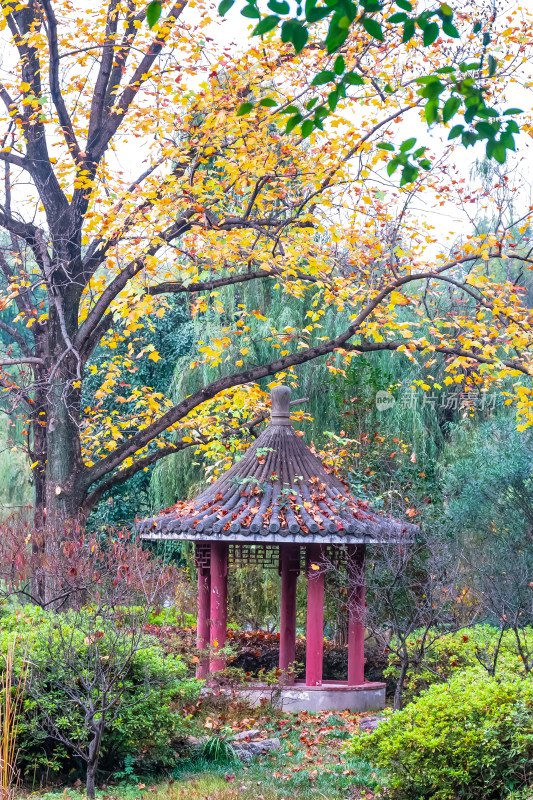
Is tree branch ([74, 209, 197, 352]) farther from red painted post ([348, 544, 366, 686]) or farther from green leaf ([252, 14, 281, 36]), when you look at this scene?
green leaf ([252, 14, 281, 36])

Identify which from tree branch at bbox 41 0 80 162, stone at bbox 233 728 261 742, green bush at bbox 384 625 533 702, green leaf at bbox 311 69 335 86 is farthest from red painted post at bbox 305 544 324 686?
green leaf at bbox 311 69 335 86

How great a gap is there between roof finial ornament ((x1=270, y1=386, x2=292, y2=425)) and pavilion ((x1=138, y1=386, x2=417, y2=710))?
0.01m

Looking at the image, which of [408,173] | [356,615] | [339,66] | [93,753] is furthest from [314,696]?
[339,66]

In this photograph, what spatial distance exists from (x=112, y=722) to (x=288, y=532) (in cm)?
290

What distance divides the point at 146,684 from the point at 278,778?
1.23 m

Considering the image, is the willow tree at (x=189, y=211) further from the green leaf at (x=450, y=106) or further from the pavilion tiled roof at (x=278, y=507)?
the green leaf at (x=450, y=106)

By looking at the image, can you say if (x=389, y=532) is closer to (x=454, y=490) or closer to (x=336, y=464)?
(x=336, y=464)

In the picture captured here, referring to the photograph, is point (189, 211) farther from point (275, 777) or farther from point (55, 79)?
point (275, 777)

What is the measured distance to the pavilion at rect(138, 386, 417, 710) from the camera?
8352mm

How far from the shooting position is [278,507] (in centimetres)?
863

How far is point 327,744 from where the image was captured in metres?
7.29

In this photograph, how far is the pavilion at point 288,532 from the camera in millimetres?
8352

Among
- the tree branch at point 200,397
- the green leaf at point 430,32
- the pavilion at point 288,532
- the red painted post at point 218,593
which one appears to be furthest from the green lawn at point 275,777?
the green leaf at point 430,32

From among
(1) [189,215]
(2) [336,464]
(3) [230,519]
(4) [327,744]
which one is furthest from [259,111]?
(4) [327,744]
